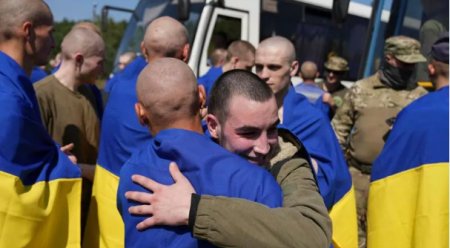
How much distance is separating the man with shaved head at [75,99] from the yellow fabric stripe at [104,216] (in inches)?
9.9

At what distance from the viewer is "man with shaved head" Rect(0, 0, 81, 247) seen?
10.9ft

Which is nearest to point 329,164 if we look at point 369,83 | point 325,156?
point 325,156

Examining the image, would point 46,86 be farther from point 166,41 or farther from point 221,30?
point 221,30

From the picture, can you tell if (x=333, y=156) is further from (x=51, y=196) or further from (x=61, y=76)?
(x=61, y=76)

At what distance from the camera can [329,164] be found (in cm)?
389

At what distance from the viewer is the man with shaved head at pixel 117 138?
4.32 m

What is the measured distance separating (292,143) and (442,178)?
5.17ft

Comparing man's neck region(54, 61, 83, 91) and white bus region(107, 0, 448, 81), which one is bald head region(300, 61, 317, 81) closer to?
white bus region(107, 0, 448, 81)

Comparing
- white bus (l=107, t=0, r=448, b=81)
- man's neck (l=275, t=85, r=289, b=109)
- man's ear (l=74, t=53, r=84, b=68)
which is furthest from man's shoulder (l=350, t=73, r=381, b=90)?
man's ear (l=74, t=53, r=84, b=68)

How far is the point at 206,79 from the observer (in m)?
6.30

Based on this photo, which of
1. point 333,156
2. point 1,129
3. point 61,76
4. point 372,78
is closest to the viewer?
point 1,129

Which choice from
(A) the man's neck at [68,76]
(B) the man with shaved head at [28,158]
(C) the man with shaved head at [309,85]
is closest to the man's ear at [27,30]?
(B) the man with shaved head at [28,158]

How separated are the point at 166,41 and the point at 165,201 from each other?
211 cm

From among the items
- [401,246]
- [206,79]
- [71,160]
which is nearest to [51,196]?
[71,160]
